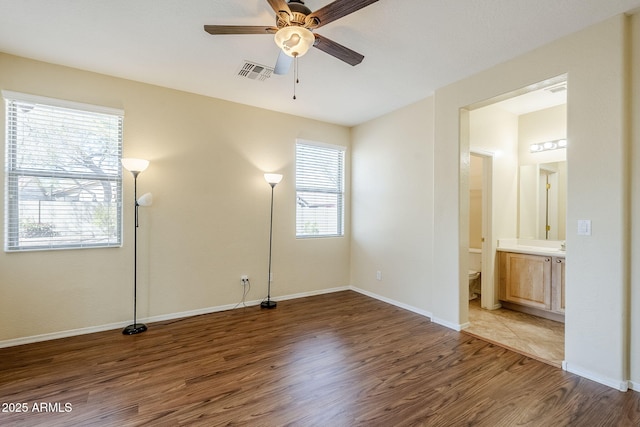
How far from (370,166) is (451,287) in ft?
7.22

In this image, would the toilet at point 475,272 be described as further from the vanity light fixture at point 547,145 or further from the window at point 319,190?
the window at point 319,190

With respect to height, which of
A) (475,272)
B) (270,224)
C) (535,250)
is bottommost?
(475,272)

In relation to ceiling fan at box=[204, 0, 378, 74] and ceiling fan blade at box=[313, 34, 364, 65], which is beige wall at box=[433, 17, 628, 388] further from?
ceiling fan at box=[204, 0, 378, 74]

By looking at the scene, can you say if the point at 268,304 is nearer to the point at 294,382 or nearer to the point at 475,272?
the point at 294,382

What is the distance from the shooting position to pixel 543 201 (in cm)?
Result: 408

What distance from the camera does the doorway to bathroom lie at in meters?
3.81

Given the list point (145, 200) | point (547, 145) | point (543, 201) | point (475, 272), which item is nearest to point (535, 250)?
point (543, 201)

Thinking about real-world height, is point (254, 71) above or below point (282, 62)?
above

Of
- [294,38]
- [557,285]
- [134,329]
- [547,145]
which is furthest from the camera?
[547,145]

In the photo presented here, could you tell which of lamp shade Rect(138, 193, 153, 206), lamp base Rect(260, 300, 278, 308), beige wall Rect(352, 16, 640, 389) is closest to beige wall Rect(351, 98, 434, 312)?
beige wall Rect(352, 16, 640, 389)

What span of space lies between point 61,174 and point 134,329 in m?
1.79

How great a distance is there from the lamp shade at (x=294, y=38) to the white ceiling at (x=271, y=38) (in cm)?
32

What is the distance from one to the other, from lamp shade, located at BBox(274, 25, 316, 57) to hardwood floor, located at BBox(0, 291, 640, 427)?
2438mm

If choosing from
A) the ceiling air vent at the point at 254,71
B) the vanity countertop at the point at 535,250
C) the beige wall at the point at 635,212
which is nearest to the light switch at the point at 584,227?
the beige wall at the point at 635,212
